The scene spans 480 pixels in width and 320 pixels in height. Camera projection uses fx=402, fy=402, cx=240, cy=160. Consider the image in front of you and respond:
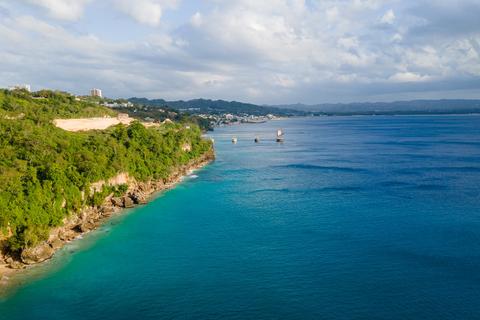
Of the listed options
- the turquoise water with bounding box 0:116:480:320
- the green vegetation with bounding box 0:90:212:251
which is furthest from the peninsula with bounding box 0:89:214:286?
the turquoise water with bounding box 0:116:480:320

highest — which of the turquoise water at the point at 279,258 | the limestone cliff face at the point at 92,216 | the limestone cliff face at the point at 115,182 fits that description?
the limestone cliff face at the point at 115,182

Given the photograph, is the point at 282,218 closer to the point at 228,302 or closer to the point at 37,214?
the point at 228,302

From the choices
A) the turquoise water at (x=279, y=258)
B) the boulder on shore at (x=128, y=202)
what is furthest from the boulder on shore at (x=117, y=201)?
the turquoise water at (x=279, y=258)

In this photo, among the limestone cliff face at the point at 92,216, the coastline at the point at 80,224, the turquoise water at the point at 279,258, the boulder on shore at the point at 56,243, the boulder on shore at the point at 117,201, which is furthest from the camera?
the boulder on shore at the point at 117,201

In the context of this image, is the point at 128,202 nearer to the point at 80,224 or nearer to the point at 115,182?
the point at 115,182

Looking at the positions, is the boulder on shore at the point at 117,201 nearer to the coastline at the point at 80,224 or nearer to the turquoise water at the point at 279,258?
the coastline at the point at 80,224

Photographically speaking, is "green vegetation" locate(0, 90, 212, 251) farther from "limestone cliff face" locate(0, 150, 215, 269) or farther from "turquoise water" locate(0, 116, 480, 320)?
"turquoise water" locate(0, 116, 480, 320)

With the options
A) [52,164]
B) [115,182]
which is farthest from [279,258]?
[115,182]

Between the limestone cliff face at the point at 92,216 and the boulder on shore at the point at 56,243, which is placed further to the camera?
the boulder on shore at the point at 56,243

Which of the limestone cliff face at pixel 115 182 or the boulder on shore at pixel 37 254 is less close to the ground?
the limestone cliff face at pixel 115 182
